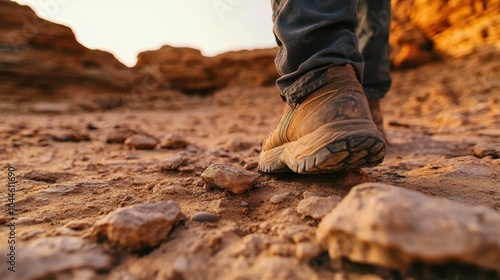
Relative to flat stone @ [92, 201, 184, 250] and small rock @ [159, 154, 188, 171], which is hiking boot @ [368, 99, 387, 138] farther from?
flat stone @ [92, 201, 184, 250]

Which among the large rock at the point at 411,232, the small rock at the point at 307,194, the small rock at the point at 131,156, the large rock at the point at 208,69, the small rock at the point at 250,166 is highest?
the large rock at the point at 208,69

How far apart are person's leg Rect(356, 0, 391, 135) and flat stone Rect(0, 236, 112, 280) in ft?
5.15

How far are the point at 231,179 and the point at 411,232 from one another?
556 mm

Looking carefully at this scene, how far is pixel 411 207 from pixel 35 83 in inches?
343

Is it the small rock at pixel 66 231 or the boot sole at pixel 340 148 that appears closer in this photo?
the small rock at pixel 66 231

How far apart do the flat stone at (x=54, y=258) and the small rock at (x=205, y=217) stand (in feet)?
0.71

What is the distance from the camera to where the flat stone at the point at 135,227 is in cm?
56

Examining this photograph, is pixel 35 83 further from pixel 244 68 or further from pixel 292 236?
pixel 292 236

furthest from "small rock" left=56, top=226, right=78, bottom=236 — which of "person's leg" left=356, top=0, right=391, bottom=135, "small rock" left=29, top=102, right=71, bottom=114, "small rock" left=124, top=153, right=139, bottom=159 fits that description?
"small rock" left=29, top=102, right=71, bottom=114

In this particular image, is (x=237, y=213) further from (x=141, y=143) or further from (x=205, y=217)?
(x=141, y=143)

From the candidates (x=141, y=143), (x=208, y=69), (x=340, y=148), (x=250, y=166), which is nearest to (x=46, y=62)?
(x=208, y=69)

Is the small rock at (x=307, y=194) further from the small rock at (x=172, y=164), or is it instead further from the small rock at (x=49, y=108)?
the small rock at (x=49, y=108)

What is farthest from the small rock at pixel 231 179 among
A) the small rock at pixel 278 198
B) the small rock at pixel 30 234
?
the small rock at pixel 30 234

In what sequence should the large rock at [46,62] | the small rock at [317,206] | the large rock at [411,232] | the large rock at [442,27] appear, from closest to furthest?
the large rock at [411,232]
the small rock at [317,206]
the large rock at [442,27]
the large rock at [46,62]
